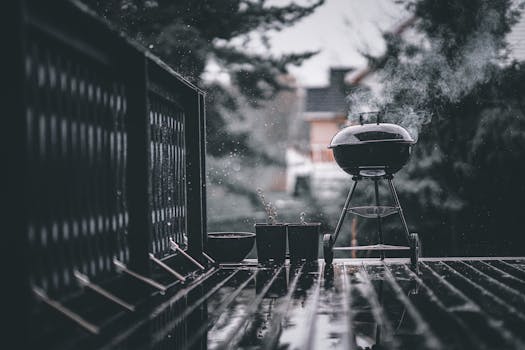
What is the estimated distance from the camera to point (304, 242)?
206 inches

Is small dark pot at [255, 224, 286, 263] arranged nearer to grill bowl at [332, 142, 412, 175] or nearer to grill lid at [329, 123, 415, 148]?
grill bowl at [332, 142, 412, 175]

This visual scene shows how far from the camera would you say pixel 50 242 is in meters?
2.62

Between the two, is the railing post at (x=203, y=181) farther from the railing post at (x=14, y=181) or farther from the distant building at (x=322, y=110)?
the distant building at (x=322, y=110)

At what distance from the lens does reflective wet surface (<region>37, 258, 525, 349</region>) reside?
2441 millimetres

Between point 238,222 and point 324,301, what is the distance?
11.0 meters

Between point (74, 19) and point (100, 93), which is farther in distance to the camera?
point (100, 93)

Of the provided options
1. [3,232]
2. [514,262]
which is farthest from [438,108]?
[3,232]

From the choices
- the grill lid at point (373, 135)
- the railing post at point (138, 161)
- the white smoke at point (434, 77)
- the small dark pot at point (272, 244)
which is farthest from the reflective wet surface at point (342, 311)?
the white smoke at point (434, 77)

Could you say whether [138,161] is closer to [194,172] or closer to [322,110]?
[194,172]

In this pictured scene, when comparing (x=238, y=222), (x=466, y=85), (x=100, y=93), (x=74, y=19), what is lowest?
(x=238, y=222)

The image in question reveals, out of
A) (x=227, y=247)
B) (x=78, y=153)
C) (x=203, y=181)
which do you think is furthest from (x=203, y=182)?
(x=78, y=153)

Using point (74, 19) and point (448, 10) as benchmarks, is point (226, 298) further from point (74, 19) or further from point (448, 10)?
point (448, 10)

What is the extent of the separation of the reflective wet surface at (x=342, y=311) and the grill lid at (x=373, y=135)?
115cm

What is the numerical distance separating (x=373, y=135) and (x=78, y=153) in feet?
9.39
